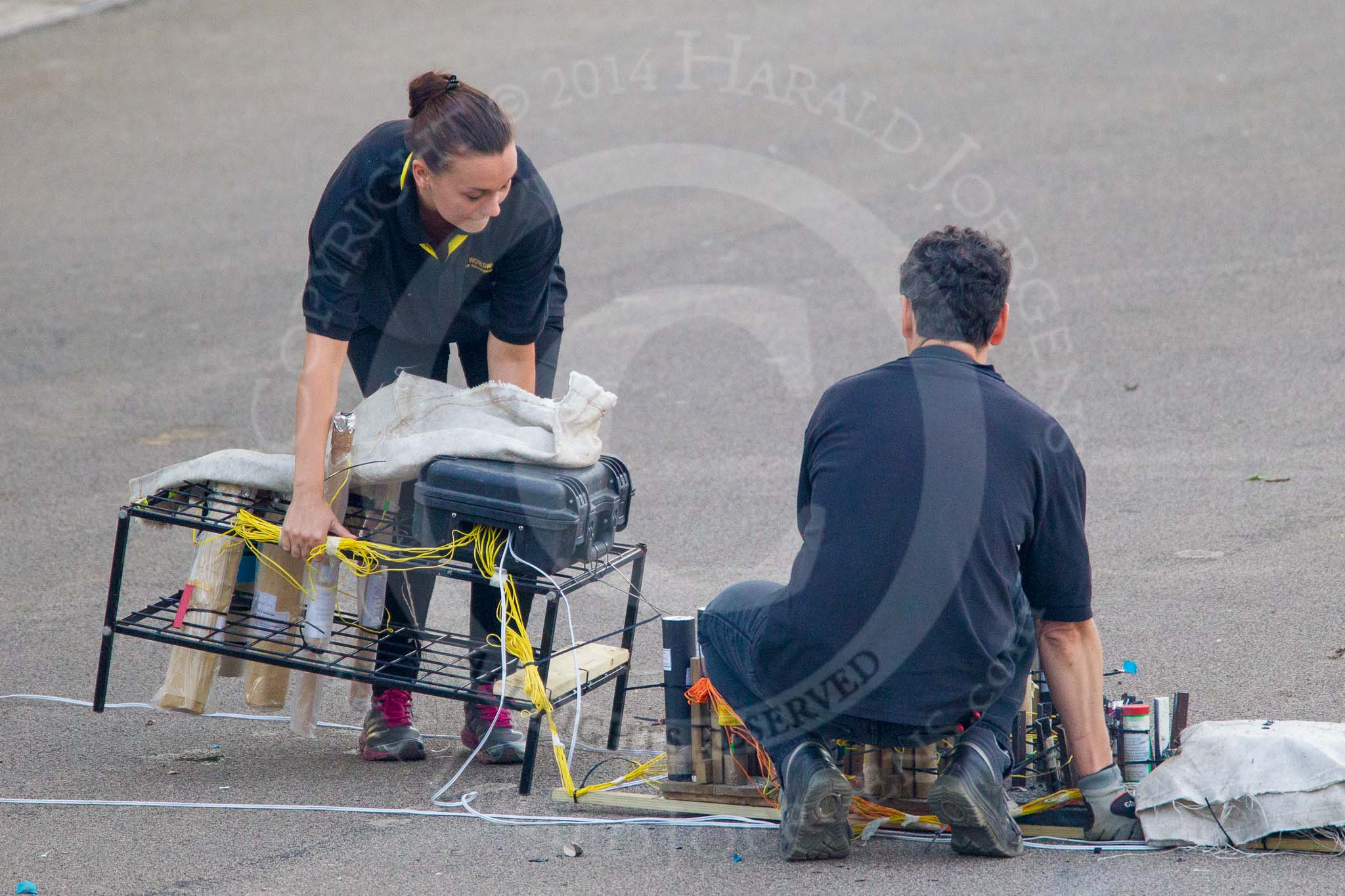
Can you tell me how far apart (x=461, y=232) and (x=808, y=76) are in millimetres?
8594

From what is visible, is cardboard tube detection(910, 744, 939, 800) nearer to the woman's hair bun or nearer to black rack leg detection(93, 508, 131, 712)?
the woman's hair bun

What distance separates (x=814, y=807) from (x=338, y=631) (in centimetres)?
140

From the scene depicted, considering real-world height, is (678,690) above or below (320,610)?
below

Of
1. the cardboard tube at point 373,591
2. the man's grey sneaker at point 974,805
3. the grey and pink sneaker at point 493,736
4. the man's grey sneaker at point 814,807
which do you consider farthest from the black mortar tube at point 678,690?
the cardboard tube at point 373,591

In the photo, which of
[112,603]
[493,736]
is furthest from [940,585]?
[112,603]

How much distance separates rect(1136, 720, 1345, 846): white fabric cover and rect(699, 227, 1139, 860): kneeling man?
3.6 inches

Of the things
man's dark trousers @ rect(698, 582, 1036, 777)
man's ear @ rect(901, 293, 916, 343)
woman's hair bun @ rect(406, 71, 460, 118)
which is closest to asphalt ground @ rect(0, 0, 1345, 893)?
man's dark trousers @ rect(698, 582, 1036, 777)

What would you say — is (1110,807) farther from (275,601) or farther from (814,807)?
(275,601)

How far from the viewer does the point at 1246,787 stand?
2.96m

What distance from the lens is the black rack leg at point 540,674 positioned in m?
3.47

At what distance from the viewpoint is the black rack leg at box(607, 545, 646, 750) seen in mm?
3924

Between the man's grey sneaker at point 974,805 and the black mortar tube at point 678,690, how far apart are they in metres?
0.66

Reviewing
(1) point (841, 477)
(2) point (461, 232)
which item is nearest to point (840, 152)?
(2) point (461, 232)

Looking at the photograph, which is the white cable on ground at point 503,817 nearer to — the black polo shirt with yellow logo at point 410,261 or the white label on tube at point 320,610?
the white label on tube at point 320,610
